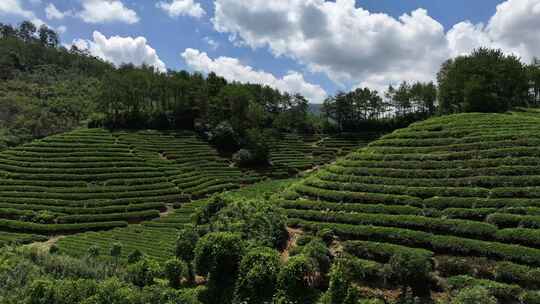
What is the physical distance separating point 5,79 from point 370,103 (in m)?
115

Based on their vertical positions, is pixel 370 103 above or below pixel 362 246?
above

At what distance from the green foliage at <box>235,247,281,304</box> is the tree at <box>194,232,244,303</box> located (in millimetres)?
1316

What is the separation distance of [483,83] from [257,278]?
58.6 meters

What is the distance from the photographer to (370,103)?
110 meters

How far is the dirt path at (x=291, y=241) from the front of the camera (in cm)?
2667

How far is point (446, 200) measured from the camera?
93.5 feet

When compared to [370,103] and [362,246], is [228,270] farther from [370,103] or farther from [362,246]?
[370,103]

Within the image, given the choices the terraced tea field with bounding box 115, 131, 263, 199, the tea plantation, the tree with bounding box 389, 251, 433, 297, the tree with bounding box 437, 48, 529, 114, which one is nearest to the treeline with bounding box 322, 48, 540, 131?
the tree with bounding box 437, 48, 529, 114

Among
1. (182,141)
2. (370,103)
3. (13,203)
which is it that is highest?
(370,103)

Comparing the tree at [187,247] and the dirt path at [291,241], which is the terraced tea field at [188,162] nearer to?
the tree at [187,247]

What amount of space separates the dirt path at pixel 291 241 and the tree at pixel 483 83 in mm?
46791

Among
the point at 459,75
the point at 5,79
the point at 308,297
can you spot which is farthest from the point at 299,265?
the point at 5,79

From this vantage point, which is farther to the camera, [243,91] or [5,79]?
[5,79]

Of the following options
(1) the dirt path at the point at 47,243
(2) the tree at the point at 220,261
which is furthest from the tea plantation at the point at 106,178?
(2) the tree at the point at 220,261
